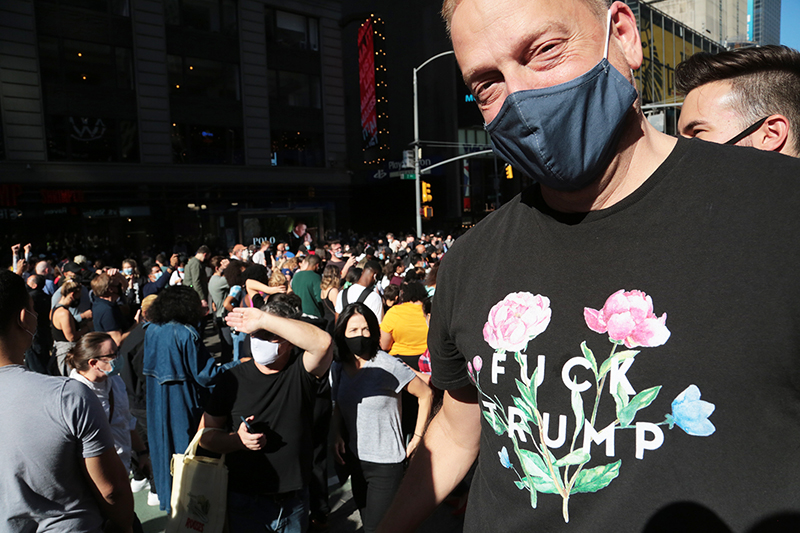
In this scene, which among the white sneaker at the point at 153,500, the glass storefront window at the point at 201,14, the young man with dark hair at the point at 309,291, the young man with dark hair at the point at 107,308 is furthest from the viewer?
the glass storefront window at the point at 201,14

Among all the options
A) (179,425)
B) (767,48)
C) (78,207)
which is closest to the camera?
(767,48)

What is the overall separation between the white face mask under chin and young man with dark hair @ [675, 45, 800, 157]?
2.91m

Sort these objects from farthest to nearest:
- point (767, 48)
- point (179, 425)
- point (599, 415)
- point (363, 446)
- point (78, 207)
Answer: point (78, 207)
point (179, 425)
point (363, 446)
point (767, 48)
point (599, 415)

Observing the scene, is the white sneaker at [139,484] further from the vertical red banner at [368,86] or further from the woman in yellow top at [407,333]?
the vertical red banner at [368,86]

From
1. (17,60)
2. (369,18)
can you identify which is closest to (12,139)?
(17,60)

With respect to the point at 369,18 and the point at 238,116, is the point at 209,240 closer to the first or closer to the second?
the point at 238,116

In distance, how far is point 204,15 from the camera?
2497 cm

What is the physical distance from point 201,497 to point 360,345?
1.64 m

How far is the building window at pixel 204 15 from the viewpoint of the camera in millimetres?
24125

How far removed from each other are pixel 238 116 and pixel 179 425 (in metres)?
23.8

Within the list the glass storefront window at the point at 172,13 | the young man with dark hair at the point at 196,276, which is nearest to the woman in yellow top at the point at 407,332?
the young man with dark hair at the point at 196,276

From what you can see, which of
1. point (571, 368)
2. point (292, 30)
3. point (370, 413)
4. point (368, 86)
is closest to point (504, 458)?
point (571, 368)

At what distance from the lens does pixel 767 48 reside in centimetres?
184

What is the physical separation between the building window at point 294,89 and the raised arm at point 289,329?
25875 millimetres
